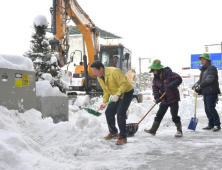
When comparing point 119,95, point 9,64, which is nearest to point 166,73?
point 119,95

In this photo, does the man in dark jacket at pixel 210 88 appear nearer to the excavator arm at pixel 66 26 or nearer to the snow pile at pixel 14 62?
the snow pile at pixel 14 62

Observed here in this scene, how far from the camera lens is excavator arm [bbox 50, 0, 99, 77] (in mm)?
9052

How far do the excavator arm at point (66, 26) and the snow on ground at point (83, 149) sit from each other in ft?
13.7

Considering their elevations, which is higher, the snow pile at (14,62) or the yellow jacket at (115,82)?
the snow pile at (14,62)

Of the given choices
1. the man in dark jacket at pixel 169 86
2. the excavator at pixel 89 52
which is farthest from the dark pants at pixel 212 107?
the excavator at pixel 89 52

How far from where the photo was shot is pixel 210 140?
5.29 m

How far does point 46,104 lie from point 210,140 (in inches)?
135

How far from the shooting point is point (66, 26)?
1036 centimetres

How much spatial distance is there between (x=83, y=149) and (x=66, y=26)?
6.93 metres

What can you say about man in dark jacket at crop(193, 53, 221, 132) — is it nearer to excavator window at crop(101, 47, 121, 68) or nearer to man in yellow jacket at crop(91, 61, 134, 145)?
man in yellow jacket at crop(91, 61, 134, 145)

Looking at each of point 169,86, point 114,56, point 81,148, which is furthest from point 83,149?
point 114,56

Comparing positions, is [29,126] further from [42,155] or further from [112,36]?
[112,36]

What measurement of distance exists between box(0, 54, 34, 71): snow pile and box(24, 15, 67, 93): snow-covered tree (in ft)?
6.39

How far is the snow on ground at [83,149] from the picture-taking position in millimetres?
3312
